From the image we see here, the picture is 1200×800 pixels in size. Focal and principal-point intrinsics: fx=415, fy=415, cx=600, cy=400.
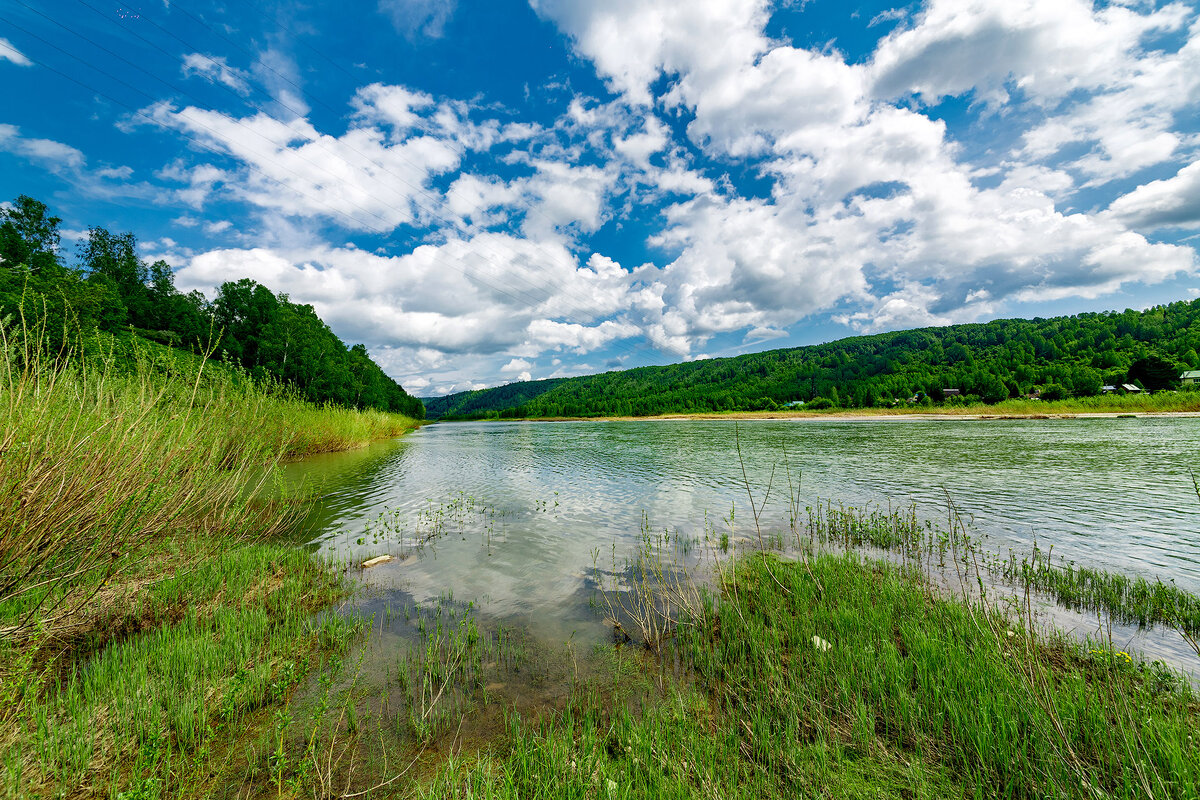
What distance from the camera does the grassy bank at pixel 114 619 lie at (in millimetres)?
3420

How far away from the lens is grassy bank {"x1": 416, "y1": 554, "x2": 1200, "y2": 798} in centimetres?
317

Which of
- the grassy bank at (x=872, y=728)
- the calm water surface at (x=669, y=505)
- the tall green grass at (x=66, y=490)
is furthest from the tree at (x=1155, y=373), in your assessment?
the tall green grass at (x=66, y=490)

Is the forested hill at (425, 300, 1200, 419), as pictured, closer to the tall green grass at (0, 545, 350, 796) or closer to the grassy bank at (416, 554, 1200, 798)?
the grassy bank at (416, 554, 1200, 798)

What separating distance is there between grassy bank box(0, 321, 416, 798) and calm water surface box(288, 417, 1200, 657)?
2.57m

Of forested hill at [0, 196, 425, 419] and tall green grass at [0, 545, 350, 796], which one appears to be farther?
forested hill at [0, 196, 425, 419]

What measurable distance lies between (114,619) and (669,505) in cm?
1275

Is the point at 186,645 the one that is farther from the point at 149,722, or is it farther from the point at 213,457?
the point at 213,457

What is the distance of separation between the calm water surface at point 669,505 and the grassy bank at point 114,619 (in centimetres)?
257

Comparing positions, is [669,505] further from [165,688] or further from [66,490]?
[66,490]

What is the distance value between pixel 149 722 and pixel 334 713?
1.50 m

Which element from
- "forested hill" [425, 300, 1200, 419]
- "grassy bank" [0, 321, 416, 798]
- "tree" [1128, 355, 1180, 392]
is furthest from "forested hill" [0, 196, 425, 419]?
"tree" [1128, 355, 1180, 392]

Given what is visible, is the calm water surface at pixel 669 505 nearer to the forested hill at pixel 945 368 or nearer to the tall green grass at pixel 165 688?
the tall green grass at pixel 165 688

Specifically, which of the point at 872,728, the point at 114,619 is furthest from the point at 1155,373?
the point at 114,619

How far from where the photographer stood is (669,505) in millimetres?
14617
